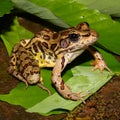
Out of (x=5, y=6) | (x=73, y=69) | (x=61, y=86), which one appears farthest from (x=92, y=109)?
(x=5, y=6)

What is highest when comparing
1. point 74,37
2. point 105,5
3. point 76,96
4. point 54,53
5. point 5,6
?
point 5,6

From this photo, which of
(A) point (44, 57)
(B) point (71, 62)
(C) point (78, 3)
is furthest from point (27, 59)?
(C) point (78, 3)

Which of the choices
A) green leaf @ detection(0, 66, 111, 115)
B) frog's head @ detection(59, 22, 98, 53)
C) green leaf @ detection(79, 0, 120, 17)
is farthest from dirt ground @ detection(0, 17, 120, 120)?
green leaf @ detection(79, 0, 120, 17)

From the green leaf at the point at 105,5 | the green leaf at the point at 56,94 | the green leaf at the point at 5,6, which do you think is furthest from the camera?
the green leaf at the point at 105,5

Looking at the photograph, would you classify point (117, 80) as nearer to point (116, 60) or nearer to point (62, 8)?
point (116, 60)

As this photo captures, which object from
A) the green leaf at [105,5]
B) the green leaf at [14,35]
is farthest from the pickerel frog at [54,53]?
the green leaf at [105,5]

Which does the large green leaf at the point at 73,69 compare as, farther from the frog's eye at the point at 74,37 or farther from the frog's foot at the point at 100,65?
the frog's eye at the point at 74,37

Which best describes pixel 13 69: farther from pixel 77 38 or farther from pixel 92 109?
pixel 92 109
